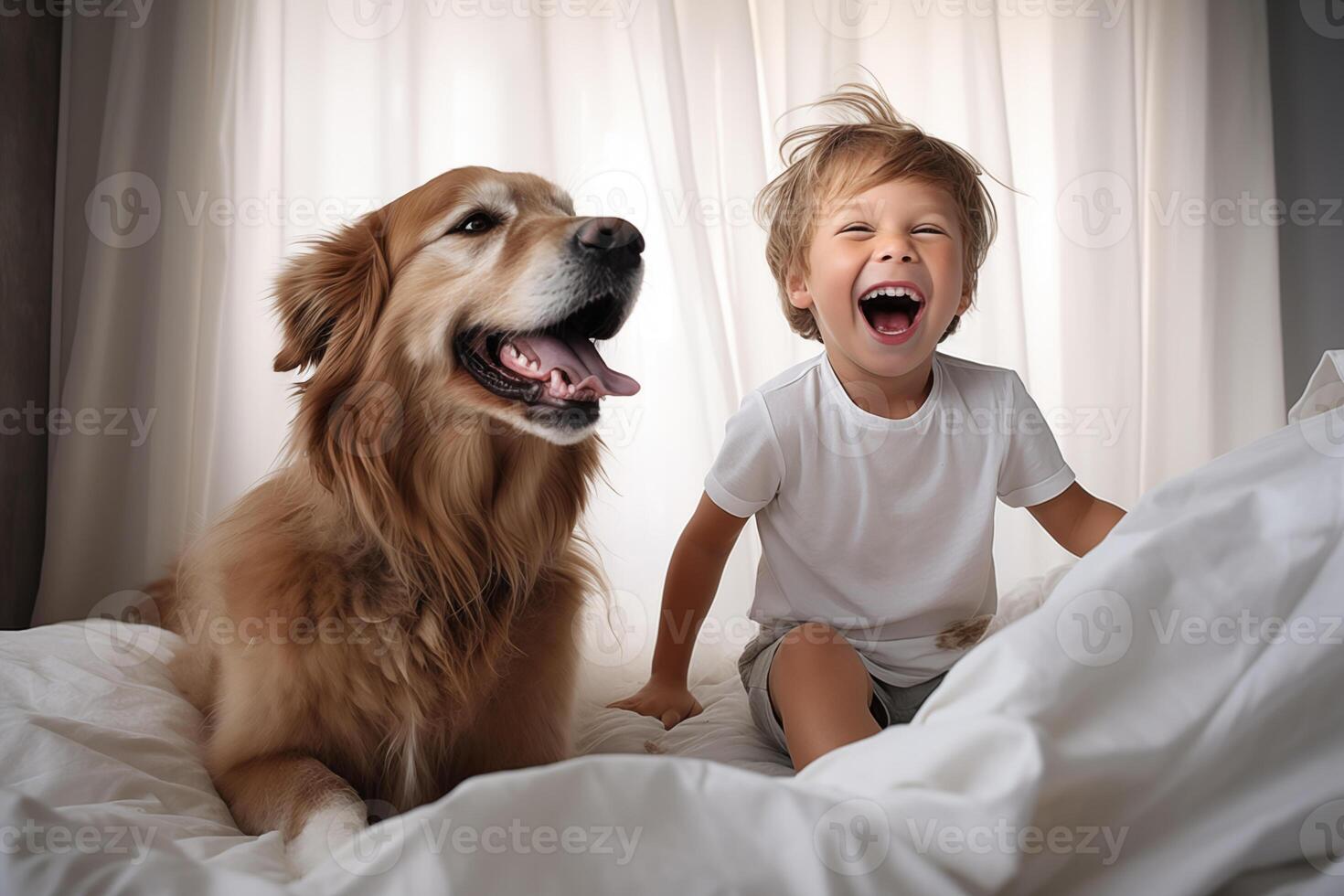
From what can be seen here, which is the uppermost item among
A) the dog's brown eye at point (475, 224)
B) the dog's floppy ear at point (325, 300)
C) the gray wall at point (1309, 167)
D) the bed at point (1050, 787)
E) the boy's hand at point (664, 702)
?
the gray wall at point (1309, 167)

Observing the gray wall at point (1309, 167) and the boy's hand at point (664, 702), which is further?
the gray wall at point (1309, 167)

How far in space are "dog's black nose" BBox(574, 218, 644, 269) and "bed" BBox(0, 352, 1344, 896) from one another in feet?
2.06

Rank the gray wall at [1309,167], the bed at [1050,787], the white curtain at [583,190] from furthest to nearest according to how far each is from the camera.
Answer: the gray wall at [1309,167]
the white curtain at [583,190]
the bed at [1050,787]

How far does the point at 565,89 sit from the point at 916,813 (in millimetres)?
2093

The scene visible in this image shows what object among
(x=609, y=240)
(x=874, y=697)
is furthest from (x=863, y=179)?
(x=874, y=697)

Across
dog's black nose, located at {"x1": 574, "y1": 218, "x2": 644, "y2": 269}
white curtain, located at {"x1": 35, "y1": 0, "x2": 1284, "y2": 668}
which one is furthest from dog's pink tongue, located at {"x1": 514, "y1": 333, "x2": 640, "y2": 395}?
white curtain, located at {"x1": 35, "y1": 0, "x2": 1284, "y2": 668}

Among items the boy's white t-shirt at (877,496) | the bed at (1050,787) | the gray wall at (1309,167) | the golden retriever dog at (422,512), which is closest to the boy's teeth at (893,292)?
the boy's white t-shirt at (877,496)

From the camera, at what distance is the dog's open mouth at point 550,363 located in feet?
3.42

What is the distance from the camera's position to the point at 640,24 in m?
2.22

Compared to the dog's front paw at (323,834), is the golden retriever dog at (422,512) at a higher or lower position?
higher

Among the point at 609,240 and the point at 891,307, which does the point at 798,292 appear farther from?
the point at 609,240

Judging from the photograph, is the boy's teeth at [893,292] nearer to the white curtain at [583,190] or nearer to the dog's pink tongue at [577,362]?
the dog's pink tongue at [577,362]

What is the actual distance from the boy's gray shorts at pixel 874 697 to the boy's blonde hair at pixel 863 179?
1.64ft

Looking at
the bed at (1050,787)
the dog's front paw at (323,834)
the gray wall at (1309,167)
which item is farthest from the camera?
the gray wall at (1309,167)
